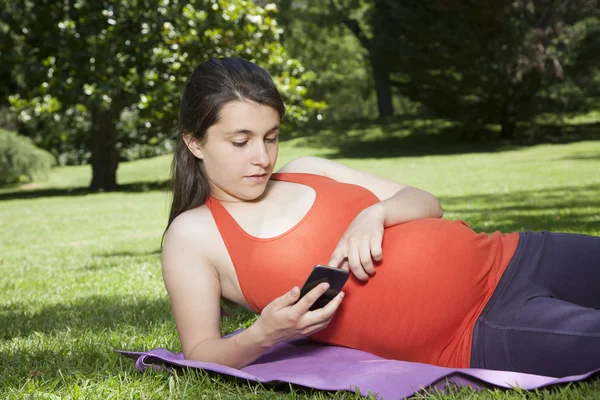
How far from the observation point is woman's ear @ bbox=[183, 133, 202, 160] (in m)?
2.73

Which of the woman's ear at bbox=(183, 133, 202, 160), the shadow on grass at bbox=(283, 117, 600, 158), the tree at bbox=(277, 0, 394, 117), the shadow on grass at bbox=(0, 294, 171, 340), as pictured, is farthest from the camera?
the tree at bbox=(277, 0, 394, 117)

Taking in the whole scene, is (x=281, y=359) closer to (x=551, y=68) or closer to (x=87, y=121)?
(x=551, y=68)

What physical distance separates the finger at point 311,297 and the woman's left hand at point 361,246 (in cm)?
18

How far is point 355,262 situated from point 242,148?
604 millimetres

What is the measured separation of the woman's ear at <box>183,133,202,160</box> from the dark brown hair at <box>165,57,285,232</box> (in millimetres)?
16

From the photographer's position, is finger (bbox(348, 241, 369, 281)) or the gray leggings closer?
the gray leggings

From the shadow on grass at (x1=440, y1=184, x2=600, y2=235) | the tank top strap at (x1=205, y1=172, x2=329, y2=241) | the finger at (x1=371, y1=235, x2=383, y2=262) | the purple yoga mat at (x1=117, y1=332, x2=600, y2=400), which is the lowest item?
the shadow on grass at (x1=440, y1=184, x2=600, y2=235)

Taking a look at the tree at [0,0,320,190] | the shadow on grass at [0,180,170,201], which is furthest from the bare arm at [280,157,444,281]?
the shadow on grass at [0,180,170,201]

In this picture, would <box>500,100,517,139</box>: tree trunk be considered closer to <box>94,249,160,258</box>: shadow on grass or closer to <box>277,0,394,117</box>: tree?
<box>277,0,394,117</box>: tree

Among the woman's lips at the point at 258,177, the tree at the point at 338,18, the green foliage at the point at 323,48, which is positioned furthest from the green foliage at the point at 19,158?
the woman's lips at the point at 258,177

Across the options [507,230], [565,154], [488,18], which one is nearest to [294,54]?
[488,18]

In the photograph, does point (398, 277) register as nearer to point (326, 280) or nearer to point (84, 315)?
point (326, 280)

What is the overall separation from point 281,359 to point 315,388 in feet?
1.40

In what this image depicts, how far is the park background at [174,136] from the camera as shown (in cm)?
370
